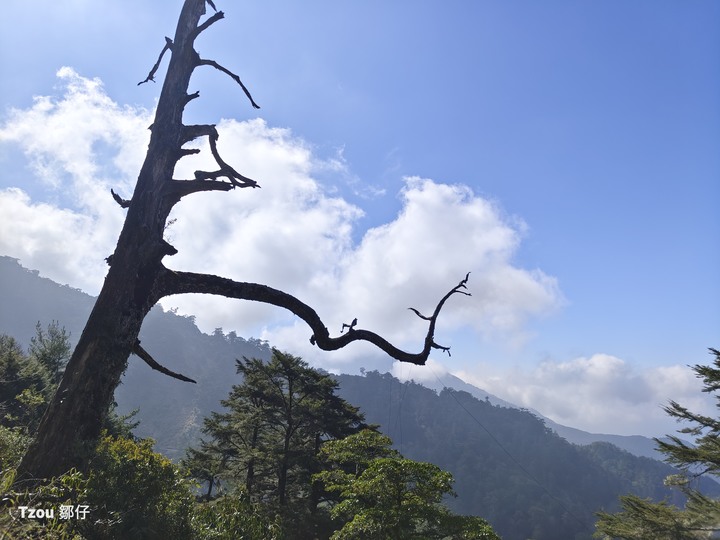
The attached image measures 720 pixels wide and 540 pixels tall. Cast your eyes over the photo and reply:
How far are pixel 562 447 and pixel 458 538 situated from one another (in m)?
185

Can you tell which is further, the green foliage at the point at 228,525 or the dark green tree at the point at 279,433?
the dark green tree at the point at 279,433

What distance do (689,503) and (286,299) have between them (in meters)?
25.4

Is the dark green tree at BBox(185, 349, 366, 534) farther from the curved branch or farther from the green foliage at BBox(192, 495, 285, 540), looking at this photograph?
the curved branch

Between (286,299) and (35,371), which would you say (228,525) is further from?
(35,371)

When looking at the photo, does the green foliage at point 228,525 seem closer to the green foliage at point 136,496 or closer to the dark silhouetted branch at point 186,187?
the green foliage at point 136,496

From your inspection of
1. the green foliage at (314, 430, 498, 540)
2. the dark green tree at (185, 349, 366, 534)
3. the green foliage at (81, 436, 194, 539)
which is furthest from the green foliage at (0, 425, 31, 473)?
the dark green tree at (185, 349, 366, 534)

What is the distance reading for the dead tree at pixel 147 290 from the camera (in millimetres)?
3879

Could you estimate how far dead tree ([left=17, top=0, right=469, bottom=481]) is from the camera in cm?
388

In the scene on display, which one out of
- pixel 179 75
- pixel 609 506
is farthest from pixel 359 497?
pixel 609 506

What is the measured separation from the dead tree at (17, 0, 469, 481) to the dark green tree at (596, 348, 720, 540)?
54.5 feet

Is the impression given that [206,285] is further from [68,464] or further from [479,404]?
[479,404]

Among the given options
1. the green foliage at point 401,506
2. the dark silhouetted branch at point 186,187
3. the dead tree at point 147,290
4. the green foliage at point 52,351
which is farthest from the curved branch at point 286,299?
the green foliage at point 52,351

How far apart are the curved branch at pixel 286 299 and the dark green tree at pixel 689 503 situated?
15.1 m

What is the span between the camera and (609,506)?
137 m
